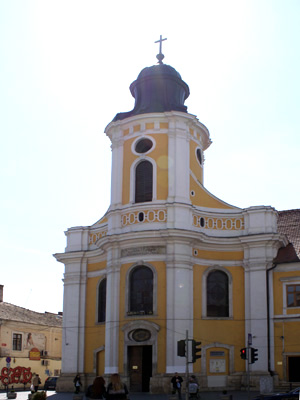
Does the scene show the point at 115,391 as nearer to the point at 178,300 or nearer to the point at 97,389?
the point at 97,389

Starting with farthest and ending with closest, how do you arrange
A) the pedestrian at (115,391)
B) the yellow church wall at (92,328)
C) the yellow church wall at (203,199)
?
the yellow church wall at (92,328) < the yellow church wall at (203,199) < the pedestrian at (115,391)

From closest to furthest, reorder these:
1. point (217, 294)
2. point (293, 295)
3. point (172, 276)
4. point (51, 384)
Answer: point (172, 276)
point (293, 295)
point (217, 294)
point (51, 384)

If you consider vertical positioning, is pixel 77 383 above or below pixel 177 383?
below

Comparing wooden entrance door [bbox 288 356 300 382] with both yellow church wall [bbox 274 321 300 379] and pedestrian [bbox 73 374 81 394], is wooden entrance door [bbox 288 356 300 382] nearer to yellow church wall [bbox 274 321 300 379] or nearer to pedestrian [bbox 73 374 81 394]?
yellow church wall [bbox 274 321 300 379]

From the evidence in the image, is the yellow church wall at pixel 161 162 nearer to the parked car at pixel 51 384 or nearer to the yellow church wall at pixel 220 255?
the yellow church wall at pixel 220 255

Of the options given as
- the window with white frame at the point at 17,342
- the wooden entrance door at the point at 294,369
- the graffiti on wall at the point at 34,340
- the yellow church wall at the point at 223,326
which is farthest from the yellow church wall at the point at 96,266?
the graffiti on wall at the point at 34,340

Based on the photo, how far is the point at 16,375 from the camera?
1775 inches

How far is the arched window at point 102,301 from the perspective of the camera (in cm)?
3579

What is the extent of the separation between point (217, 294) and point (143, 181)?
7597mm

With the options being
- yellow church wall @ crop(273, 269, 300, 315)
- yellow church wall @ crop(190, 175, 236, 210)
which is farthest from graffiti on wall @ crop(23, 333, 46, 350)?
yellow church wall @ crop(273, 269, 300, 315)

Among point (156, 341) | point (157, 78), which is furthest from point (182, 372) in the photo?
point (157, 78)

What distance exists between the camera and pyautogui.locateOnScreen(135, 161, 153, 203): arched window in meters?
34.8

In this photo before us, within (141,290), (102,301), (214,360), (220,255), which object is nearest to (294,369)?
(214,360)

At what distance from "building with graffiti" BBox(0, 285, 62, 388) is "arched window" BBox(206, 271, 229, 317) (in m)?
17.3
